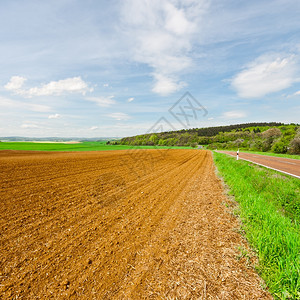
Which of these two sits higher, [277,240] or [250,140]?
[250,140]

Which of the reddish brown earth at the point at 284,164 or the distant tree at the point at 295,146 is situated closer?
the reddish brown earth at the point at 284,164

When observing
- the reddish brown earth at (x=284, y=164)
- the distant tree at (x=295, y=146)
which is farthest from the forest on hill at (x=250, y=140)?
the reddish brown earth at (x=284, y=164)

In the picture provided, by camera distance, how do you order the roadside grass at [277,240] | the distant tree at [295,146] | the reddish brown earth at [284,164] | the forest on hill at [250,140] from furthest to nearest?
1. the forest on hill at [250,140]
2. the distant tree at [295,146]
3. the reddish brown earth at [284,164]
4. the roadside grass at [277,240]

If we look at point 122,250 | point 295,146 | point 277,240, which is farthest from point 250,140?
point 122,250

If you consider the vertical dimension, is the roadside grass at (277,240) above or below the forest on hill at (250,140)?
below

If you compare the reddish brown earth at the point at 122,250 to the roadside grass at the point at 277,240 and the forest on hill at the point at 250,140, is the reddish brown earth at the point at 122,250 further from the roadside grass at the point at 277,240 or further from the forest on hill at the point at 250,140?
the forest on hill at the point at 250,140

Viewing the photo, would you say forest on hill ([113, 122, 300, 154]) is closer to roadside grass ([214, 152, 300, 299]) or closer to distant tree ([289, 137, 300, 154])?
distant tree ([289, 137, 300, 154])

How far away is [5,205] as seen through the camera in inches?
202

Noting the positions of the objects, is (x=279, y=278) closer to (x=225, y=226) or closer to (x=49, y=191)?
(x=225, y=226)

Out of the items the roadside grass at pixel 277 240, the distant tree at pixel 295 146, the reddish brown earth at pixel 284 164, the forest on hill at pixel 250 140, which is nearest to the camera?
the roadside grass at pixel 277 240

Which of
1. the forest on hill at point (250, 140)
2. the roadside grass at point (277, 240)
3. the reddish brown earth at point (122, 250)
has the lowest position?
the reddish brown earth at point (122, 250)

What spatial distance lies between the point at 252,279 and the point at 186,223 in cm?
186

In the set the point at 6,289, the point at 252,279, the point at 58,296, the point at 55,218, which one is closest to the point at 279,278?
the point at 252,279

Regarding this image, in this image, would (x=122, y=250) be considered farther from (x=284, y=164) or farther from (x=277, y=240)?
(x=284, y=164)
